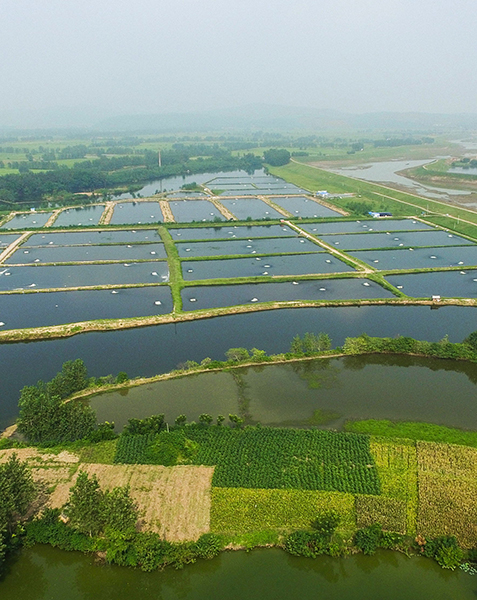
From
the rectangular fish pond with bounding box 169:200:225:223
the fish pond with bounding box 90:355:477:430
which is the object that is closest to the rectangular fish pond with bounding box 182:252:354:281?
the fish pond with bounding box 90:355:477:430

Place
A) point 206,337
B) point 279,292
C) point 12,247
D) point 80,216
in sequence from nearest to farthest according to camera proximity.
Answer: point 206,337
point 279,292
point 12,247
point 80,216

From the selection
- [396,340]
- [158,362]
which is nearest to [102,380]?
[158,362]

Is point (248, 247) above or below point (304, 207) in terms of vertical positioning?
below

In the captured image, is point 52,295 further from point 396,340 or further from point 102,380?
point 396,340

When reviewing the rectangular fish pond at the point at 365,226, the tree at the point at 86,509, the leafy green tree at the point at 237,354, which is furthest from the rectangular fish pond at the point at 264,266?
the tree at the point at 86,509

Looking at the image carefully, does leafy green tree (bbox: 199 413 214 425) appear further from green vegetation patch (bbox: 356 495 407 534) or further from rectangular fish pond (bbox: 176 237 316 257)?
rectangular fish pond (bbox: 176 237 316 257)

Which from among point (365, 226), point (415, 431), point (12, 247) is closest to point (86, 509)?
point (415, 431)

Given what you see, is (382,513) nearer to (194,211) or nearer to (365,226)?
(365,226)
